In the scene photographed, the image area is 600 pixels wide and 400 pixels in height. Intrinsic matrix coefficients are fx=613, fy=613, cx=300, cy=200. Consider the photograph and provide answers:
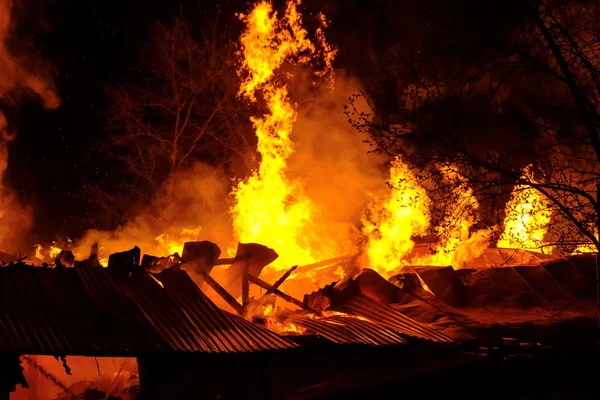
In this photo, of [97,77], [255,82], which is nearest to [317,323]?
[255,82]

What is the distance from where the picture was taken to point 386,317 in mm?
10406

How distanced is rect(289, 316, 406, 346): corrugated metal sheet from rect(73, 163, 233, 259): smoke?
1190cm

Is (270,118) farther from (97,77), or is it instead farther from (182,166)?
(97,77)

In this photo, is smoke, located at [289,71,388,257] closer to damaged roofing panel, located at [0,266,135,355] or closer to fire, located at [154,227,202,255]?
fire, located at [154,227,202,255]

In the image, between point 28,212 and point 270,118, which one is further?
point 28,212

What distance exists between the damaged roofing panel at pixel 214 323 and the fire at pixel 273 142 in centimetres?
869

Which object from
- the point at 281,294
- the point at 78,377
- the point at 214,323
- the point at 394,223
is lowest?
the point at 214,323

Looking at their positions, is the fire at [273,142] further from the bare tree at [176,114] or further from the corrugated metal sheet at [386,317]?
the corrugated metal sheet at [386,317]

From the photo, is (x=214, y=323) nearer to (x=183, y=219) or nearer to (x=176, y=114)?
(x=183, y=219)

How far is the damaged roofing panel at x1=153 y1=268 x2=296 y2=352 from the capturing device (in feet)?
24.6

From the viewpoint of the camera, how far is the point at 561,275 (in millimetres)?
13453

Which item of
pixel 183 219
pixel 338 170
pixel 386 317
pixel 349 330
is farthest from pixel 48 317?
pixel 183 219

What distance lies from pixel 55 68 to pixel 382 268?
16269 mm

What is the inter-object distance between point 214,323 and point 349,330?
7.34 ft
